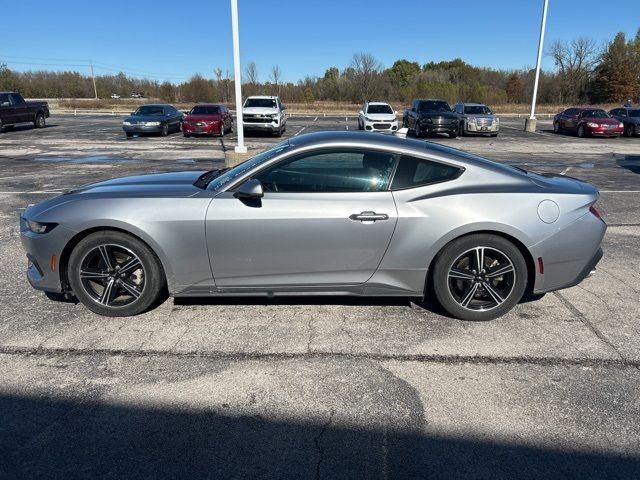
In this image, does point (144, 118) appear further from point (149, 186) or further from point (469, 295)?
point (469, 295)

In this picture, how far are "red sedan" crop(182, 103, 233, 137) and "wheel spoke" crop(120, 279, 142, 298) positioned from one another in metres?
19.5

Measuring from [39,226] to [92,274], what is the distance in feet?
1.90

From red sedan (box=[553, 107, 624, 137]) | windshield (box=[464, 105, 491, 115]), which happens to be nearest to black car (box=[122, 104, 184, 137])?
windshield (box=[464, 105, 491, 115])

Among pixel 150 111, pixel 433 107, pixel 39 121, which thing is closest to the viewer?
pixel 150 111

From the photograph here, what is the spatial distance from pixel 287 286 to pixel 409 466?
1.82 m

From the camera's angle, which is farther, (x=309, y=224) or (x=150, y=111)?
(x=150, y=111)

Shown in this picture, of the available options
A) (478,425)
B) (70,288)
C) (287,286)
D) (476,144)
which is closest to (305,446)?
(478,425)

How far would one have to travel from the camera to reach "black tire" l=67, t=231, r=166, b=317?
3846 mm

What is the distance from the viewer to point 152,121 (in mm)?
22234

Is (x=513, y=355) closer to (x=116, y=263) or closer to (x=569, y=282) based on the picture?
(x=569, y=282)

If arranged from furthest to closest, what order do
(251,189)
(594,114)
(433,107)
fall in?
(594,114), (433,107), (251,189)

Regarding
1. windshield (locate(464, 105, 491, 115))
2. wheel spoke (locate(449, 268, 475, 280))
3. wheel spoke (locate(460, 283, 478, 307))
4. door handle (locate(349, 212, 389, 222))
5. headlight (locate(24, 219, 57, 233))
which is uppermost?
windshield (locate(464, 105, 491, 115))

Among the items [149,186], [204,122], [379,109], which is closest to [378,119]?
[379,109]

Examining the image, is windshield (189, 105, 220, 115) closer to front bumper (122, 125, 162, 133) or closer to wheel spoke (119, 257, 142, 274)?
front bumper (122, 125, 162, 133)
